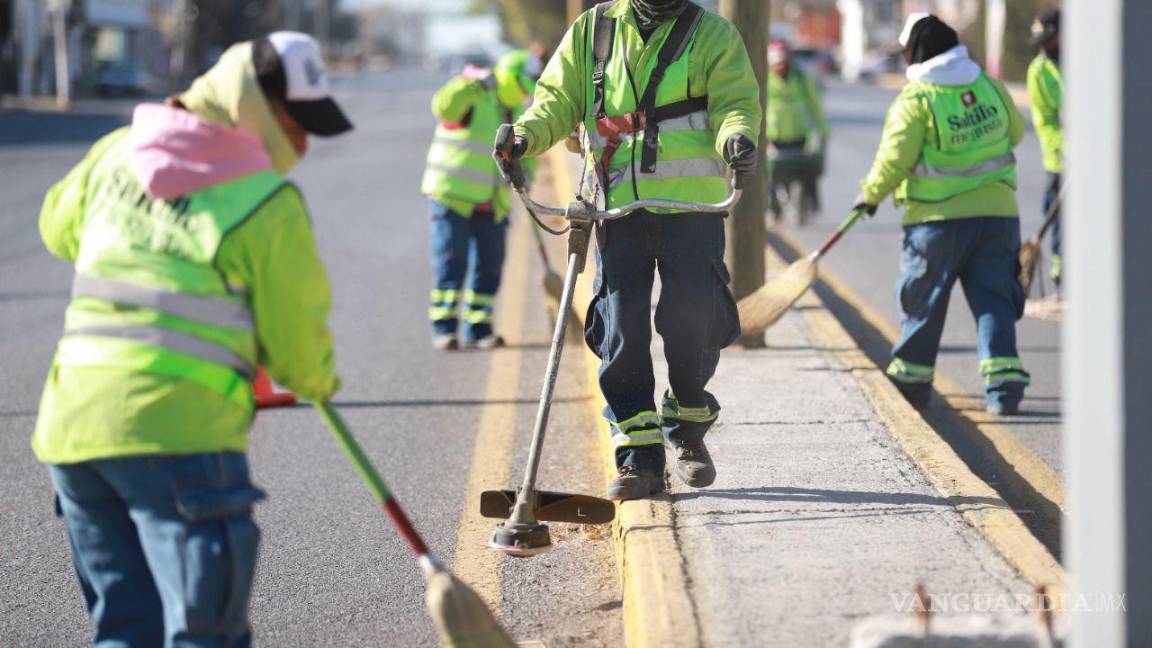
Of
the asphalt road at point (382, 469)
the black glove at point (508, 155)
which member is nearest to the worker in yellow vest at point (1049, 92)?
the asphalt road at point (382, 469)

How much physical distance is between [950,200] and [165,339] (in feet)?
16.5

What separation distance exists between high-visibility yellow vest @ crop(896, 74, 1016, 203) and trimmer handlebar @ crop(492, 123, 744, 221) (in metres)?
2.45

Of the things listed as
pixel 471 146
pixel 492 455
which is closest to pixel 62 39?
pixel 471 146

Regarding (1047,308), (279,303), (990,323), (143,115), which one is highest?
(143,115)

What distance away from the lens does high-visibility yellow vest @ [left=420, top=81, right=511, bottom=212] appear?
33.3ft

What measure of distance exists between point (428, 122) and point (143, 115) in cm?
3710

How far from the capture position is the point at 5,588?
5.43 m

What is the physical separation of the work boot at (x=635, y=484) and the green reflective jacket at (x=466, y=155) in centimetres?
462

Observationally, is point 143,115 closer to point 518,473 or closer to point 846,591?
point 846,591

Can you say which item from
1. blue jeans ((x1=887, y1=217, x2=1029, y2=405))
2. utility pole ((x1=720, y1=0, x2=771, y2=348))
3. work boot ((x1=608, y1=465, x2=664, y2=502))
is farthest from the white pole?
work boot ((x1=608, y1=465, x2=664, y2=502))

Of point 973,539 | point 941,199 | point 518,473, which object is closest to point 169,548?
point 973,539

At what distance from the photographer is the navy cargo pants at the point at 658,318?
5785 mm

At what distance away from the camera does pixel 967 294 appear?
319 inches

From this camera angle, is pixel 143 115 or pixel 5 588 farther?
pixel 5 588
